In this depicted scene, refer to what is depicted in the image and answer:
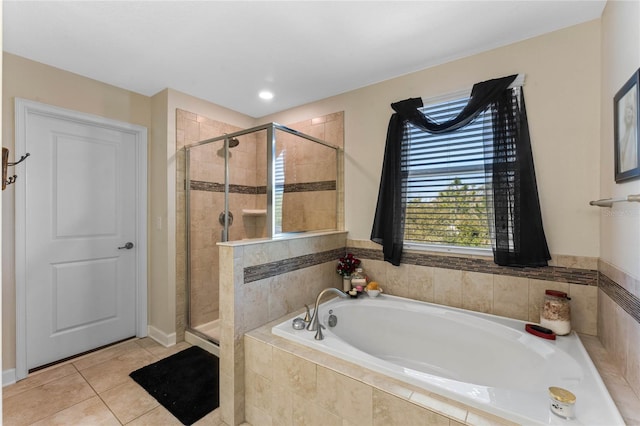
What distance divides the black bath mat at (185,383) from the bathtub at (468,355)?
2.48 ft

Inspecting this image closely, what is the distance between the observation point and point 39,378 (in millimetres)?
2412

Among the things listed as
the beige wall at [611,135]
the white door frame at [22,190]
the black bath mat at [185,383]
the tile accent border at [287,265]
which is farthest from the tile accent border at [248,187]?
the beige wall at [611,135]

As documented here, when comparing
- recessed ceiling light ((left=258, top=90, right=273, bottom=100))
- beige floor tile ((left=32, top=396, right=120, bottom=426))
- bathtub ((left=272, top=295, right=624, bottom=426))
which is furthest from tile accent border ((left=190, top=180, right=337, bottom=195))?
beige floor tile ((left=32, top=396, right=120, bottom=426))

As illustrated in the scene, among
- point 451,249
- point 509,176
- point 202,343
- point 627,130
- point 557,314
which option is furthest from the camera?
point 202,343

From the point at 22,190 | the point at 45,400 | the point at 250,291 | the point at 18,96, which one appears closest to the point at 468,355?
the point at 250,291

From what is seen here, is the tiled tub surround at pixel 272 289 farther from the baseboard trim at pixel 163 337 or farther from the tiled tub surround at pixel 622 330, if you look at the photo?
the baseboard trim at pixel 163 337

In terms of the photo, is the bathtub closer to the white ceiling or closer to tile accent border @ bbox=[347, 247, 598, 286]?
tile accent border @ bbox=[347, 247, 598, 286]

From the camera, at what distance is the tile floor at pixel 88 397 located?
2.02 m

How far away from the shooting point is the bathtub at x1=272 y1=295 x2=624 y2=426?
1.38 metres

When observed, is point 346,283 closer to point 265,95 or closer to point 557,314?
point 557,314

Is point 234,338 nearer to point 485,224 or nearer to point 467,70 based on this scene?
point 485,224

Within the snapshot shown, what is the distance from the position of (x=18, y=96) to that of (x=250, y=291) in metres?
2.23

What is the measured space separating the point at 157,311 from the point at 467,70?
3322 millimetres

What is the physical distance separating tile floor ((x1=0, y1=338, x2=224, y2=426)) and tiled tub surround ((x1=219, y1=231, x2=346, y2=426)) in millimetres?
279
